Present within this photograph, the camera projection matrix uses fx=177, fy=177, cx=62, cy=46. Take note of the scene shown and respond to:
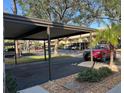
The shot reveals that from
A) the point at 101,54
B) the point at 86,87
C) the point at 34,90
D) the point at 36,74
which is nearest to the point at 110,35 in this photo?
the point at 86,87

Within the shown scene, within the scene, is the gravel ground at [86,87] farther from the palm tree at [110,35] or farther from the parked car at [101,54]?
the parked car at [101,54]

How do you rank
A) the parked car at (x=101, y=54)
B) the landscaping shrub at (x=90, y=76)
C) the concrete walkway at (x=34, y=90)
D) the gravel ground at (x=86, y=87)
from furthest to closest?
the parked car at (x=101, y=54) < the landscaping shrub at (x=90, y=76) < the concrete walkway at (x=34, y=90) < the gravel ground at (x=86, y=87)

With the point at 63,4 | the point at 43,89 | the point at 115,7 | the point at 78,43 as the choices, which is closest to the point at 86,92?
the point at 43,89

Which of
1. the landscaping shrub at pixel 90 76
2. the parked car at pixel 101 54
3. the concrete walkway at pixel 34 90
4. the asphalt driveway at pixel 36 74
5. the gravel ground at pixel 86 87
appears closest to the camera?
the gravel ground at pixel 86 87

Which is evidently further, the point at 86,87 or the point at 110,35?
the point at 110,35

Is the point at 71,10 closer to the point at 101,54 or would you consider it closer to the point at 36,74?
the point at 101,54

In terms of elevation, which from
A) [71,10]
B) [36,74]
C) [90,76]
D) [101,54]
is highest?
[71,10]

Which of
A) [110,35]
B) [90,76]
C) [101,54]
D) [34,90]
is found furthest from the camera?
[101,54]

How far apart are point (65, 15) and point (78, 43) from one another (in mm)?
27308

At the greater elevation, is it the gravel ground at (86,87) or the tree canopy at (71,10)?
the tree canopy at (71,10)

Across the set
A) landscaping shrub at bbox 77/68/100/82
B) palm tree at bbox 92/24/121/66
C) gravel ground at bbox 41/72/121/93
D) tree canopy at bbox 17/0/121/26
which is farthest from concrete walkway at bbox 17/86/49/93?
tree canopy at bbox 17/0/121/26

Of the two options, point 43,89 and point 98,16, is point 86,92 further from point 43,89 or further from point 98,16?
point 98,16

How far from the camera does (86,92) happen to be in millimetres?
6633

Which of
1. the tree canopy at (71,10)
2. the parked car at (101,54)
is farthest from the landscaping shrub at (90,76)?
the tree canopy at (71,10)
